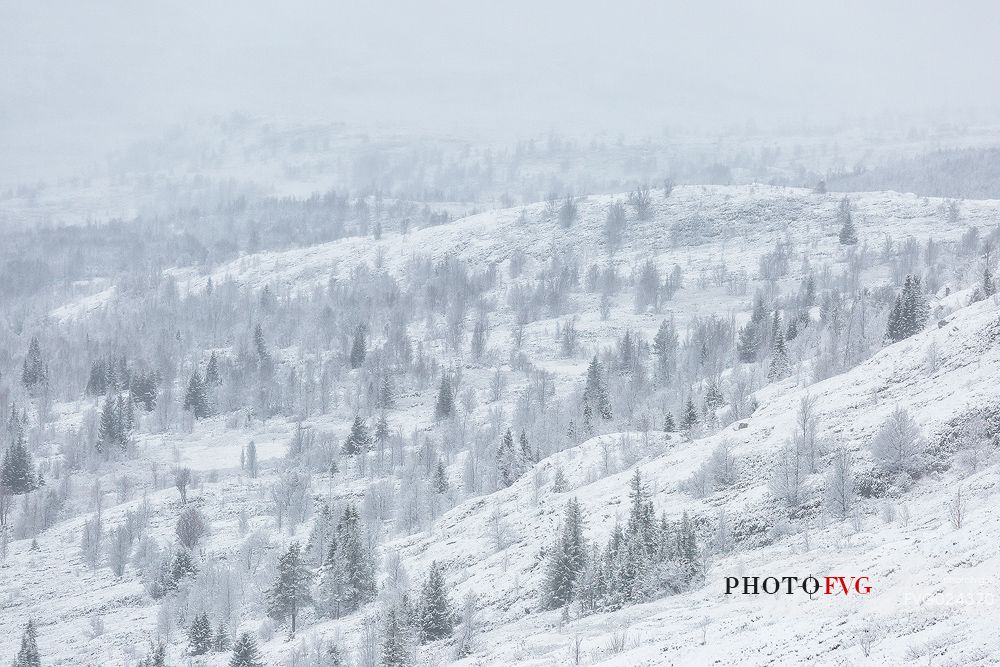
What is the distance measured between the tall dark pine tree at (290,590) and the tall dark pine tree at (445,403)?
244 ft

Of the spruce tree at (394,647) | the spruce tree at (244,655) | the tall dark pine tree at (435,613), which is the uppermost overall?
the spruce tree at (394,647)

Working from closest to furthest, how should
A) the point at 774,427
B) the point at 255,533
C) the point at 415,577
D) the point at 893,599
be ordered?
the point at 893,599
the point at 774,427
the point at 415,577
the point at 255,533

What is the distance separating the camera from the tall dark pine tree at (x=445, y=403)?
469 feet

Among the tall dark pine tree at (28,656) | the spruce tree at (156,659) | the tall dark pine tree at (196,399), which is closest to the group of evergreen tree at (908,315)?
the spruce tree at (156,659)

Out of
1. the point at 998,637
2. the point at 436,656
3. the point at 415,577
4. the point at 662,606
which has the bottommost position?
the point at 415,577

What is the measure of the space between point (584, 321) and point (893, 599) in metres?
158

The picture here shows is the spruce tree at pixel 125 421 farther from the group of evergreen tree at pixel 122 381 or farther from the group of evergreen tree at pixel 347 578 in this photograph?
the group of evergreen tree at pixel 347 578

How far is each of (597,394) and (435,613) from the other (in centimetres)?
8373

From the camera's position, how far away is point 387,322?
7746 inches

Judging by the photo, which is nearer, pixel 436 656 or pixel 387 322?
pixel 436 656

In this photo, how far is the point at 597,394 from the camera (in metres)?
132

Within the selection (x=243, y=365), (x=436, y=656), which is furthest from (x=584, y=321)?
(x=436, y=656)

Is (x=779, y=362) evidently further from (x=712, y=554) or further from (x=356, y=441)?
(x=712, y=554)

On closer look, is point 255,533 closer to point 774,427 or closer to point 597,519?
point 597,519
